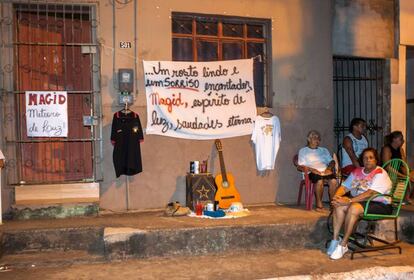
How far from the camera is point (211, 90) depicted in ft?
28.4

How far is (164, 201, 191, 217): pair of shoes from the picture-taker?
778 cm

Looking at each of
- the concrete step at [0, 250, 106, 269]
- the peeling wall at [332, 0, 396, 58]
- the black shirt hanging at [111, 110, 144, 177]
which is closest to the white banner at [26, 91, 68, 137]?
the black shirt hanging at [111, 110, 144, 177]

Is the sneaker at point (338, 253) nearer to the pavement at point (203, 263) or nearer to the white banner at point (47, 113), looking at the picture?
the pavement at point (203, 263)

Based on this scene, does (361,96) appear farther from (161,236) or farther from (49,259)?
(49,259)

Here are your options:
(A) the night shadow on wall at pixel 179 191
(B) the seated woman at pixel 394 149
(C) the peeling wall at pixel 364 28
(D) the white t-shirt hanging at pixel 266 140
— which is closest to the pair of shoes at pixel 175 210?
(A) the night shadow on wall at pixel 179 191

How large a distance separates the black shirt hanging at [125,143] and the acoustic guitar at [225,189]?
1383 millimetres

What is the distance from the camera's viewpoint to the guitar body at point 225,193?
8.20 metres

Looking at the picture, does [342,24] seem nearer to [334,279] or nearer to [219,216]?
[219,216]

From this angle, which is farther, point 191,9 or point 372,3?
point 372,3

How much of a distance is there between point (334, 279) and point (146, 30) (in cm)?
500

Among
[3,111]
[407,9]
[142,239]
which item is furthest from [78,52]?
[407,9]

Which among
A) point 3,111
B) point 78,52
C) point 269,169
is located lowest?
point 269,169

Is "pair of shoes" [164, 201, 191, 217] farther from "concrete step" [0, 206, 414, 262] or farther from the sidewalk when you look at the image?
the sidewalk

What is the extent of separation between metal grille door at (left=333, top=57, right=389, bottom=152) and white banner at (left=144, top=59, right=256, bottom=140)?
265cm
